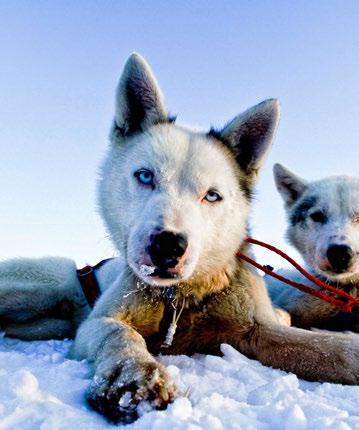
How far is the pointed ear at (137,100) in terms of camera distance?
3553 mm

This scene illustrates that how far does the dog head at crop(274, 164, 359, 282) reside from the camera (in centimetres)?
494

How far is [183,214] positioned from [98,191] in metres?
1.07

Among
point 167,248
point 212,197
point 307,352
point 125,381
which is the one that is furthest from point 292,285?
point 125,381

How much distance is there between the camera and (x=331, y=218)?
218 inches

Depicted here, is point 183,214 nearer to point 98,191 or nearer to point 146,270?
point 146,270

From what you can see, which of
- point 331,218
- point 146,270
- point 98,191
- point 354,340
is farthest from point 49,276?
point 331,218

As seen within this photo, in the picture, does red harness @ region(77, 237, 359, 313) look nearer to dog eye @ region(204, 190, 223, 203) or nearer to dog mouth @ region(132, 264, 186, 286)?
dog eye @ region(204, 190, 223, 203)

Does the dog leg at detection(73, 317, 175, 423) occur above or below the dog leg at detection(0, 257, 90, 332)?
above

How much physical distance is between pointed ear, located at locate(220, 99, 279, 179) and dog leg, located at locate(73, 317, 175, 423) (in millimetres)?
1826

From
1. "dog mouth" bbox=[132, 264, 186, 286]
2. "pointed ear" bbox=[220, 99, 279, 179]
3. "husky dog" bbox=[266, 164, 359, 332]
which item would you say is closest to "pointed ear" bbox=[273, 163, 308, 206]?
"husky dog" bbox=[266, 164, 359, 332]

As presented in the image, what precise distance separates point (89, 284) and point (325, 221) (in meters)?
2.84

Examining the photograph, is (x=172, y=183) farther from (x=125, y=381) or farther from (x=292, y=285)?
(x=292, y=285)

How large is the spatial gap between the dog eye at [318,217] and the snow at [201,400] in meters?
3.21

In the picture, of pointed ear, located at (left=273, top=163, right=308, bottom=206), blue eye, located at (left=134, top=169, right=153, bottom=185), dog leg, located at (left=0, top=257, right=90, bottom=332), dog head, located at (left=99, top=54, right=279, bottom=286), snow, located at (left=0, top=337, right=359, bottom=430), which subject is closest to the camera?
snow, located at (left=0, top=337, right=359, bottom=430)
